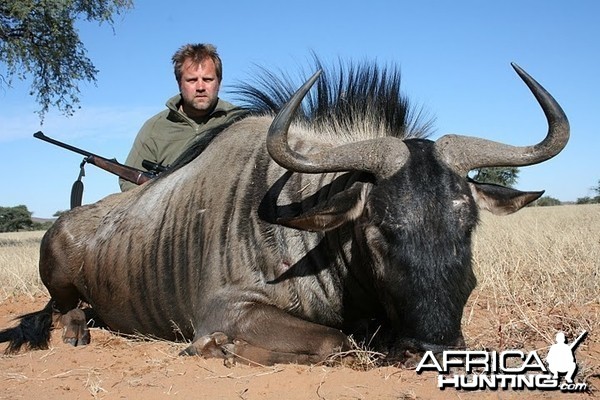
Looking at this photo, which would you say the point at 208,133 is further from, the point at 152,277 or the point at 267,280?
the point at 267,280

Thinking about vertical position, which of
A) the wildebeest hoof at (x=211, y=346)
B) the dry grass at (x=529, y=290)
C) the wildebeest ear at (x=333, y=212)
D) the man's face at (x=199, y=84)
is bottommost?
the wildebeest hoof at (x=211, y=346)

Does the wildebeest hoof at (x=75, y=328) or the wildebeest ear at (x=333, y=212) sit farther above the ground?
the wildebeest ear at (x=333, y=212)

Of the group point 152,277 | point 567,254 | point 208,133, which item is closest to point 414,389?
point 152,277

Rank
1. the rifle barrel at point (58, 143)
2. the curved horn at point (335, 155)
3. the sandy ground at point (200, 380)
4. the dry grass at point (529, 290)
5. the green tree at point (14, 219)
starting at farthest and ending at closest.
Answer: the green tree at point (14, 219) < the rifle barrel at point (58, 143) < the dry grass at point (529, 290) < the curved horn at point (335, 155) < the sandy ground at point (200, 380)

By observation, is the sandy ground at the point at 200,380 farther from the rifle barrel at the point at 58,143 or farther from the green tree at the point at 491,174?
the rifle barrel at the point at 58,143

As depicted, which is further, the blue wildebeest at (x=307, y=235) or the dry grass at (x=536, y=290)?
the dry grass at (x=536, y=290)

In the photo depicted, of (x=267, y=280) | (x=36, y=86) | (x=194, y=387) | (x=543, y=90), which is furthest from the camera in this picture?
(x=36, y=86)

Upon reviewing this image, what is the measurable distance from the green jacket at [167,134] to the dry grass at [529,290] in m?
2.27

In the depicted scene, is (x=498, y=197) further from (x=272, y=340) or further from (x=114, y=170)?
(x=114, y=170)

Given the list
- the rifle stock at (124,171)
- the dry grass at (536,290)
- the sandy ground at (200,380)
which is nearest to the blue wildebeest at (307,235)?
the sandy ground at (200,380)

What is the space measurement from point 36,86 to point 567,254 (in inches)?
715

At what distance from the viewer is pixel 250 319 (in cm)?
439

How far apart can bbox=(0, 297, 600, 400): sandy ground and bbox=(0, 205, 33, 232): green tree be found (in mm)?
50212

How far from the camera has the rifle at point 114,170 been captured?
303 inches
